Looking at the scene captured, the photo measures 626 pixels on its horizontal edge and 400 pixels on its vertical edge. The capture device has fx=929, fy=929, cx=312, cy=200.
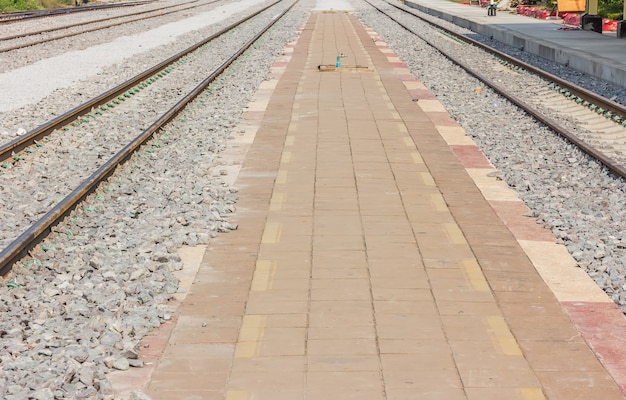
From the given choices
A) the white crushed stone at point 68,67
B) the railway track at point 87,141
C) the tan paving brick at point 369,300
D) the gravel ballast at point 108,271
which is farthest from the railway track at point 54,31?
the tan paving brick at point 369,300

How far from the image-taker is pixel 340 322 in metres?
6.28

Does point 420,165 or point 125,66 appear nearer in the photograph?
point 420,165

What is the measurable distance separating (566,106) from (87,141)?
8782mm

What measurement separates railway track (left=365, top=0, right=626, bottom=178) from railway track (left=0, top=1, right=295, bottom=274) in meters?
5.94

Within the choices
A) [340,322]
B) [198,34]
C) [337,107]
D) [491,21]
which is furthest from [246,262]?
[491,21]

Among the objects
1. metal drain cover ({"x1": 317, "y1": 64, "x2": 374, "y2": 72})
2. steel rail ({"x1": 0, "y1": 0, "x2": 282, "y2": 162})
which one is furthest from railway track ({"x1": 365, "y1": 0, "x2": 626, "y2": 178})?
steel rail ({"x1": 0, "y1": 0, "x2": 282, "y2": 162})

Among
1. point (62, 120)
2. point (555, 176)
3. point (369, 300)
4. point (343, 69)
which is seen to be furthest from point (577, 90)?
point (369, 300)

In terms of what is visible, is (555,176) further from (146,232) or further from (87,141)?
(87,141)

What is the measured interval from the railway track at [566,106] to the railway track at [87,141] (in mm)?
5942

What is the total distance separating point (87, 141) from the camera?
1338 centimetres

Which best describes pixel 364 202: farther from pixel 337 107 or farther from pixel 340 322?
pixel 337 107

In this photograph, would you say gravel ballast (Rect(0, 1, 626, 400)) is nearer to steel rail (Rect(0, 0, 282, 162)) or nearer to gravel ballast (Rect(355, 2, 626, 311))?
gravel ballast (Rect(355, 2, 626, 311))

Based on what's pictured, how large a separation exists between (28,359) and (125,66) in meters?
18.5

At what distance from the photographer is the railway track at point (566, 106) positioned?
12.9 m
